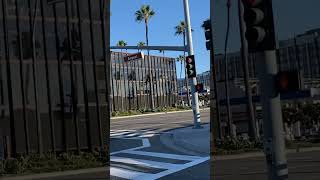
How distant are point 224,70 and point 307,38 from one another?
150 cm

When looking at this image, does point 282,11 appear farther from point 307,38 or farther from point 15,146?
point 15,146

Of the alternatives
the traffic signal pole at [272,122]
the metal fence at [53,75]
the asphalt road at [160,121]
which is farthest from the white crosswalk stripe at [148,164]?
the metal fence at [53,75]

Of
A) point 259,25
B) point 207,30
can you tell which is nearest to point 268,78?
point 259,25

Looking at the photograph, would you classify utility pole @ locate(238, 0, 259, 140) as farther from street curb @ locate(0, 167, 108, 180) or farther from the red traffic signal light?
street curb @ locate(0, 167, 108, 180)

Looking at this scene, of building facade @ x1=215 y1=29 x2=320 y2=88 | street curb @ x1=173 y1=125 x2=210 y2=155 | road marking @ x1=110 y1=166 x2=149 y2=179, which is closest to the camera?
street curb @ x1=173 y1=125 x2=210 y2=155

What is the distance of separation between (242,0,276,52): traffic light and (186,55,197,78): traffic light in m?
0.91

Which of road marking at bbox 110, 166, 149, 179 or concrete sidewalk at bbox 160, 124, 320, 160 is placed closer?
concrete sidewalk at bbox 160, 124, 320, 160

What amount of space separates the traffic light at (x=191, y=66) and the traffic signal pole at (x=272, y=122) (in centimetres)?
105

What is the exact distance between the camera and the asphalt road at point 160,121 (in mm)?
8375

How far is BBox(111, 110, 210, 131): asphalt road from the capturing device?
8.38m

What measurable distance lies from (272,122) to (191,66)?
1.43 m

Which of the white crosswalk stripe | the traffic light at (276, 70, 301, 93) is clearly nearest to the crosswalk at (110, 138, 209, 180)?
the white crosswalk stripe

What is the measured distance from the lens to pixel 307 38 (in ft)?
29.0

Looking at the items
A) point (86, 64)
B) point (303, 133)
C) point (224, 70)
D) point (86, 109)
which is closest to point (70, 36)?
point (86, 64)
